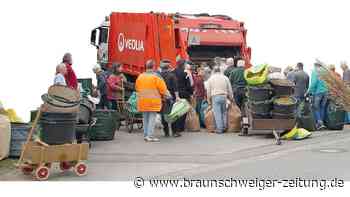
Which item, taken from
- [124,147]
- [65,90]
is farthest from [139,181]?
[124,147]

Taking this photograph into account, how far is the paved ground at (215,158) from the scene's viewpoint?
8.76 metres

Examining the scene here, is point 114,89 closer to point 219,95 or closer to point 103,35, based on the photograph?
point 219,95

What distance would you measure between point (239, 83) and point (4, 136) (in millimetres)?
6021

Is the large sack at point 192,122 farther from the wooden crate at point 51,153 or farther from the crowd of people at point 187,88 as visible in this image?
the wooden crate at point 51,153

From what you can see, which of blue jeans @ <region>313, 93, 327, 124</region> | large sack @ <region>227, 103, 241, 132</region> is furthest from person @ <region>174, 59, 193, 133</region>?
blue jeans @ <region>313, 93, 327, 124</region>

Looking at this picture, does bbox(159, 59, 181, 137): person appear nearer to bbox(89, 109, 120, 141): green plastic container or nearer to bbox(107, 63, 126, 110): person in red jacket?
bbox(89, 109, 120, 141): green plastic container

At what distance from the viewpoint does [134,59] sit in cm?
1839

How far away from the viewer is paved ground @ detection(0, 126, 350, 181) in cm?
876

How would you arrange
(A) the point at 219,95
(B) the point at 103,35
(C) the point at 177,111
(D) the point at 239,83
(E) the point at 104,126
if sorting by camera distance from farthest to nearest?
(B) the point at 103,35
(D) the point at 239,83
(A) the point at 219,95
(C) the point at 177,111
(E) the point at 104,126

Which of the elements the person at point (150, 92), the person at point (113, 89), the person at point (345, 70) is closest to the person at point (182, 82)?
the person at point (150, 92)

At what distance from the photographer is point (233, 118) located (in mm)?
13484

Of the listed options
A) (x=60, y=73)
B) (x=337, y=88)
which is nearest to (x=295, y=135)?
(x=337, y=88)

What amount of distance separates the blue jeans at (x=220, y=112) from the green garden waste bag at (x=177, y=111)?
891 millimetres

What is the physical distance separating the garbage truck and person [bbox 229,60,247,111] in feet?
6.91
